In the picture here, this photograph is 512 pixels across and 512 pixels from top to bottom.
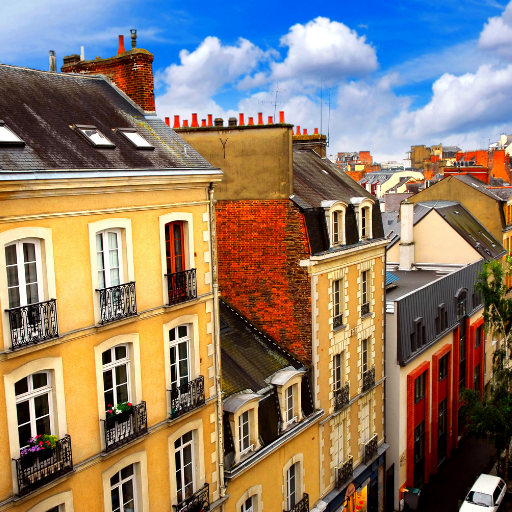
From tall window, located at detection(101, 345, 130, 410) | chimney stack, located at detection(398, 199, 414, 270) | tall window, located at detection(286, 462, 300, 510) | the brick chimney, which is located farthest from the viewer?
chimney stack, located at detection(398, 199, 414, 270)

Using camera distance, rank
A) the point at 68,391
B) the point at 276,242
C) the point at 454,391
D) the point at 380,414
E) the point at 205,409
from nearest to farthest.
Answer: the point at 68,391 < the point at 205,409 < the point at 276,242 < the point at 380,414 < the point at 454,391

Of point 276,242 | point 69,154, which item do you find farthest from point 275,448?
point 69,154

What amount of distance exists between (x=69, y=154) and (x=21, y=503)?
724 centimetres

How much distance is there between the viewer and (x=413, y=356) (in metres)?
31.3

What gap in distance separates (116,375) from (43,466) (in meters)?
2.75

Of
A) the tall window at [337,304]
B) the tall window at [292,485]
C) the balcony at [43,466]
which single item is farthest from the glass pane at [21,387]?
the tall window at [337,304]

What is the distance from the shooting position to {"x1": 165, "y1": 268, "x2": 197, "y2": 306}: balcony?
1627cm

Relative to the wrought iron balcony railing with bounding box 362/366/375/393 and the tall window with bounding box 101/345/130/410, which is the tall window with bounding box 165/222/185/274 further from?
the wrought iron balcony railing with bounding box 362/366/375/393

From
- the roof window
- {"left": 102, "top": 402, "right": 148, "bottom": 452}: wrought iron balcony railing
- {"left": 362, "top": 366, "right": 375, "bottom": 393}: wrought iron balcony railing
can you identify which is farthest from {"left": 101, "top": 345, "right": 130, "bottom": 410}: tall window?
{"left": 362, "top": 366, "right": 375, "bottom": 393}: wrought iron balcony railing

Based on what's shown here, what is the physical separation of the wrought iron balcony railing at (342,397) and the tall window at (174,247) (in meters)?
10.9

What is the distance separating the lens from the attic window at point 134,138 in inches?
635

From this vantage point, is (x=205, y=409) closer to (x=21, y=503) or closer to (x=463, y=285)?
(x=21, y=503)

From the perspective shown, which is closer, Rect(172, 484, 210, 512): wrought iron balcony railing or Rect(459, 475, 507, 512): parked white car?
Rect(172, 484, 210, 512): wrought iron balcony railing

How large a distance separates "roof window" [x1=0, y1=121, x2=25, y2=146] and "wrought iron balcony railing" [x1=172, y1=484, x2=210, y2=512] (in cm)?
992
